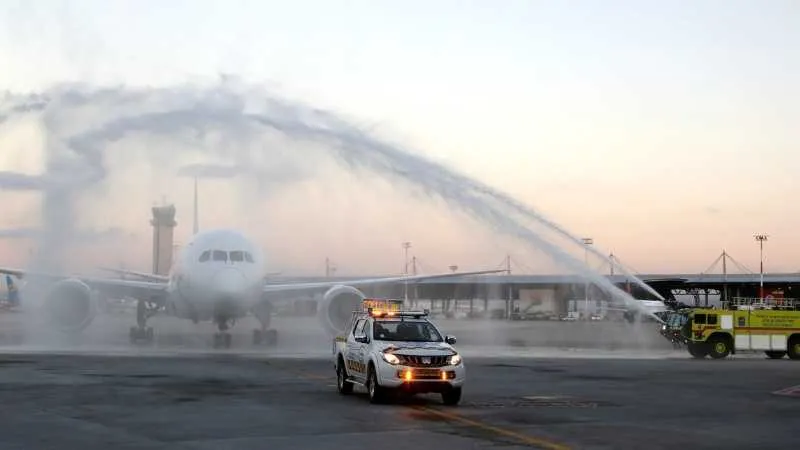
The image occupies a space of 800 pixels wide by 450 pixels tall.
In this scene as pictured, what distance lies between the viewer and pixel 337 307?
4216cm

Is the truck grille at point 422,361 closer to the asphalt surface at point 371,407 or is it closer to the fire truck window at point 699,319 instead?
the asphalt surface at point 371,407

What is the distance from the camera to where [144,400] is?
1936cm

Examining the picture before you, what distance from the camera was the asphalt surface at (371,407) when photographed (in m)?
13.9

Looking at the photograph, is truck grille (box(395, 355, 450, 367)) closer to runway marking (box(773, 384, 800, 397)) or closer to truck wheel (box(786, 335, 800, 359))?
runway marking (box(773, 384, 800, 397))

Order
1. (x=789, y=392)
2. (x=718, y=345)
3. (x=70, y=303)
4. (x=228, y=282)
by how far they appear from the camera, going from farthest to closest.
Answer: (x=70, y=303) → (x=718, y=345) → (x=228, y=282) → (x=789, y=392)

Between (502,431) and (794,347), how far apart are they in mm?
29750

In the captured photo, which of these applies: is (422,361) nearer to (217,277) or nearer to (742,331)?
(217,277)

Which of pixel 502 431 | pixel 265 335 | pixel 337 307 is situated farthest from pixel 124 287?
pixel 502 431

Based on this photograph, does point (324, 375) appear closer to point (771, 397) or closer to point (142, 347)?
point (771, 397)

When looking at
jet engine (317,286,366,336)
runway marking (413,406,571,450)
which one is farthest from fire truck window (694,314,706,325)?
runway marking (413,406,571,450)

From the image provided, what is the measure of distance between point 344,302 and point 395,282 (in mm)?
3520

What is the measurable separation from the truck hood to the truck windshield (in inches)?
23.4

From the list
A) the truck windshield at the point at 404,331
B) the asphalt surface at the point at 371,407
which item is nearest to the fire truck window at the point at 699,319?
the asphalt surface at the point at 371,407

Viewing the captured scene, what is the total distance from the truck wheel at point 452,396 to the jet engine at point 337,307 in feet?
75.4
